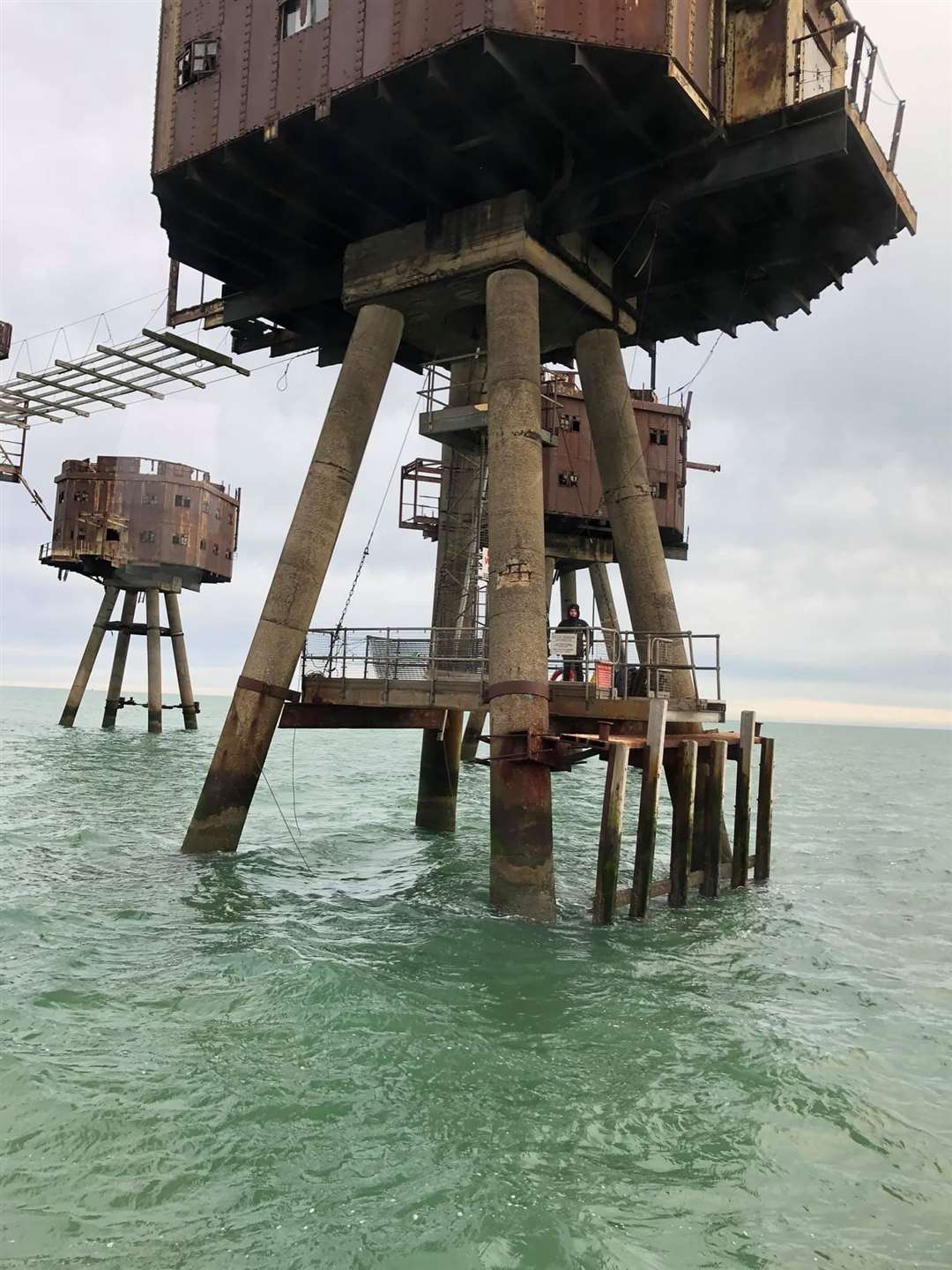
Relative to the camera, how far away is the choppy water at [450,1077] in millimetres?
5512

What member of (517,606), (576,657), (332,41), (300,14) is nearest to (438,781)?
(576,657)

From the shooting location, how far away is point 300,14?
50.1 feet

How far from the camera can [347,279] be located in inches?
671

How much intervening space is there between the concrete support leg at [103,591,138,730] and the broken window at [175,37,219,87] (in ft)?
111

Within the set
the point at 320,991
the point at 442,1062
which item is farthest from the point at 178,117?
the point at 442,1062

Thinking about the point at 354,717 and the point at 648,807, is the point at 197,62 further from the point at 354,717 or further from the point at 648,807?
the point at 648,807

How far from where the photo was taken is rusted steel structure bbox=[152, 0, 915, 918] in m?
12.7

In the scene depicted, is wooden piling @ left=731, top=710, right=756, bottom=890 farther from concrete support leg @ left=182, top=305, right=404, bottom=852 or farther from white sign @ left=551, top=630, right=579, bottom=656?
concrete support leg @ left=182, top=305, right=404, bottom=852

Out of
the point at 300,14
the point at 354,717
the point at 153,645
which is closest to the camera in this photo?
the point at 300,14

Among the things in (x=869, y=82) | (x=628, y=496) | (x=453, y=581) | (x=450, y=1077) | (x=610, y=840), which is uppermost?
(x=869, y=82)

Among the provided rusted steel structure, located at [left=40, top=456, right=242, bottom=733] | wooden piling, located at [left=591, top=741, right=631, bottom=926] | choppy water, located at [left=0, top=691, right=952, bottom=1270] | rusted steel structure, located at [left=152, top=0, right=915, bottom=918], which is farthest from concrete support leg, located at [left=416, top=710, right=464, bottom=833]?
rusted steel structure, located at [left=40, top=456, right=242, bottom=733]

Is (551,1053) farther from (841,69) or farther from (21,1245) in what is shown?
(841,69)

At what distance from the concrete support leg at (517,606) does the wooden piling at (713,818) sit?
128 inches

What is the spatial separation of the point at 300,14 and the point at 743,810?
16.2 m
